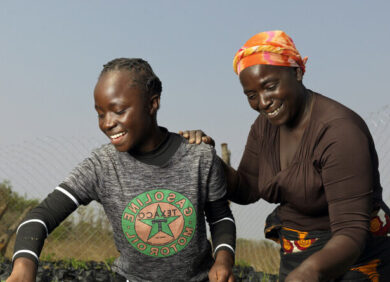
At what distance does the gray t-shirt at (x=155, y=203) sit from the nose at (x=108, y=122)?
236 millimetres

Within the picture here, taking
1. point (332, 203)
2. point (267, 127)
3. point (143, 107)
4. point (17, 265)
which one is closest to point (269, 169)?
point (267, 127)

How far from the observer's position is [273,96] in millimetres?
2516

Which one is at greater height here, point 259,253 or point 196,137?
point 196,137

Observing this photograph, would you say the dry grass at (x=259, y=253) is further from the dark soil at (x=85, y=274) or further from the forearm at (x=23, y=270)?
the forearm at (x=23, y=270)

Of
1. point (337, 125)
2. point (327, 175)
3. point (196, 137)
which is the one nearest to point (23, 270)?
point (196, 137)

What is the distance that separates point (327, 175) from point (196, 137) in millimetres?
723

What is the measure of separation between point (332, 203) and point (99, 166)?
3.72 feet

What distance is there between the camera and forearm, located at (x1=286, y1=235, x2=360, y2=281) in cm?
208

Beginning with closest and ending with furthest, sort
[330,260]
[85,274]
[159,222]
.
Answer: [330,260] < [159,222] < [85,274]

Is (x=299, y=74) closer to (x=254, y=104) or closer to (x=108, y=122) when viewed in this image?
(x=254, y=104)

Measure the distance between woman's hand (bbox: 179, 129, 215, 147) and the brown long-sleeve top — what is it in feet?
1.02

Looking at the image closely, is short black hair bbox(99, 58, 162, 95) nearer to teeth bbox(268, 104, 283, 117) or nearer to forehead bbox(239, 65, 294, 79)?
forehead bbox(239, 65, 294, 79)

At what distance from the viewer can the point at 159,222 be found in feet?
8.69

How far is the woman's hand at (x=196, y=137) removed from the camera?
278cm
